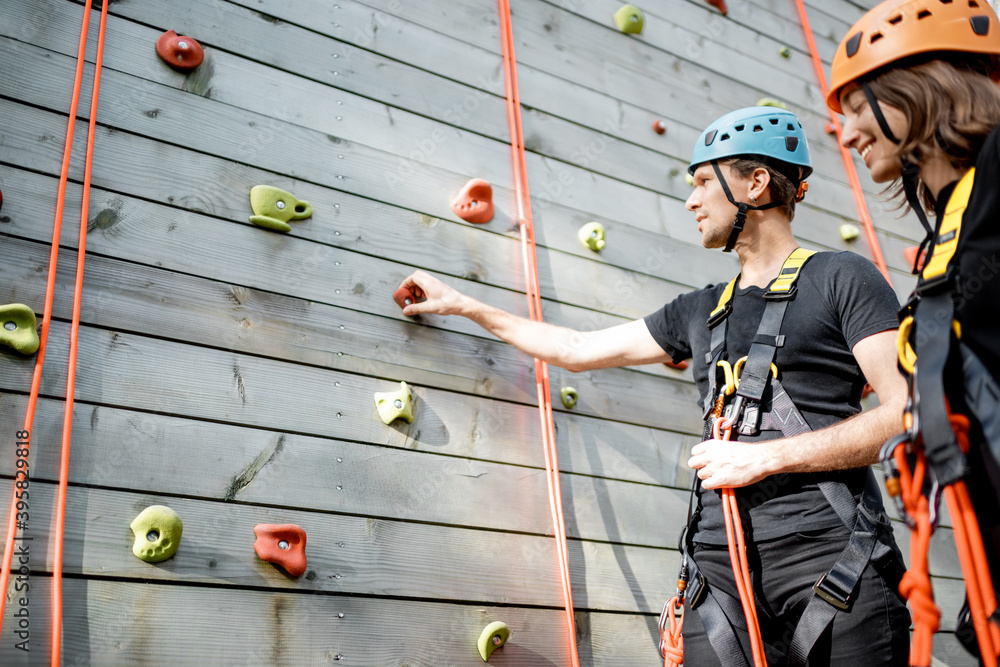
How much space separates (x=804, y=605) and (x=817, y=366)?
468 mm

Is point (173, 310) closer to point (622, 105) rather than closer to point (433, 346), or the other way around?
point (433, 346)

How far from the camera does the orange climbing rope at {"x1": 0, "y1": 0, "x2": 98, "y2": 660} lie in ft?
4.94

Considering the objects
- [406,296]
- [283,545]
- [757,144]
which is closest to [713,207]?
[757,144]

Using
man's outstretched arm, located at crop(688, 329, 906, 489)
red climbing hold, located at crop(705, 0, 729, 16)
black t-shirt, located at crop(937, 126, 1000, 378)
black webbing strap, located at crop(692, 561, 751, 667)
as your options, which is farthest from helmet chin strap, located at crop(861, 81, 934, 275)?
red climbing hold, located at crop(705, 0, 729, 16)

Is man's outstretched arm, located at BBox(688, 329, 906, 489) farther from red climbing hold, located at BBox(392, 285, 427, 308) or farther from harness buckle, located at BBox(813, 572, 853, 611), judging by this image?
red climbing hold, located at BBox(392, 285, 427, 308)

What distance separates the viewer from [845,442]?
150 centimetres

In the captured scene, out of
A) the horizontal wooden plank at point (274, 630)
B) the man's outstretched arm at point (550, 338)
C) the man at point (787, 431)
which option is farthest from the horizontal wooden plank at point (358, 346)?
the man at point (787, 431)

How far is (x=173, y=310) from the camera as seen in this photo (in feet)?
6.15

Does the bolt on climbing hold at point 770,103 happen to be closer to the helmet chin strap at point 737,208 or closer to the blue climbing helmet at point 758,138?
the blue climbing helmet at point 758,138

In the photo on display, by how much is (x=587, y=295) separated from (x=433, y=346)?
57 cm

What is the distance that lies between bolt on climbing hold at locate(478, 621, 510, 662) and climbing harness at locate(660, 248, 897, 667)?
14.8 inches

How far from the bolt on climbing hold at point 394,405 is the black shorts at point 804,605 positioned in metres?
0.77

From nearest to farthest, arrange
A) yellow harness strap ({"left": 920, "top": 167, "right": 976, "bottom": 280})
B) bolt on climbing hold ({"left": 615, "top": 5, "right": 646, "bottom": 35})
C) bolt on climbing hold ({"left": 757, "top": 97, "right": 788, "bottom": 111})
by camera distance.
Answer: yellow harness strap ({"left": 920, "top": 167, "right": 976, "bottom": 280}) < bolt on climbing hold ({"left": 615, "top": 5, "right": 646, "bottom": 35}) < bolt on climbing hold ({"left": 757, "top": 97, "right": 788, "bottom": 111})

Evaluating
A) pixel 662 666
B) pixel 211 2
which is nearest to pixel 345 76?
pixel 211 2
